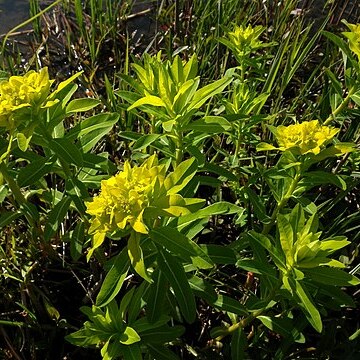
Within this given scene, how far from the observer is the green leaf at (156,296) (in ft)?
4.97

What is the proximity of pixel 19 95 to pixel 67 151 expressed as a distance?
21 cm

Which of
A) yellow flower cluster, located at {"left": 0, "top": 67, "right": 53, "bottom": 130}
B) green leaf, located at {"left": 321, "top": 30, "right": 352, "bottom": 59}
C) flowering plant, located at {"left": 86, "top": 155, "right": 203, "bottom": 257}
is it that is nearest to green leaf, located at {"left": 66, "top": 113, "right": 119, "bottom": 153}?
yellow flower cluster, located at {"left": 0, "top": 67, "right": 53, "bottom": 130}

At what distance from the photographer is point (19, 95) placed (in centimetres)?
148

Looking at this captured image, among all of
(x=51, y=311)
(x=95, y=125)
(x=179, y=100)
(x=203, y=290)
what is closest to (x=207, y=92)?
(x=179, y=100)

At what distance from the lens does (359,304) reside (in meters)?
2.01

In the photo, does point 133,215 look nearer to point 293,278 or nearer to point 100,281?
point 293,278

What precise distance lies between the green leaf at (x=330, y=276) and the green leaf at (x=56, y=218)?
0.73m

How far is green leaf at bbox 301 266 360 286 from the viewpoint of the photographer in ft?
→ 4.84

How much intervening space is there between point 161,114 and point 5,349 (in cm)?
95

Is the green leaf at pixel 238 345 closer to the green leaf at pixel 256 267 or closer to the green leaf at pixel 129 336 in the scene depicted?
the green leaf at pixel 256 267

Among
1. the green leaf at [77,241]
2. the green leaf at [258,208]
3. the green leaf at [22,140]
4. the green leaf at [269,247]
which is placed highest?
the green leaf at [22,140]

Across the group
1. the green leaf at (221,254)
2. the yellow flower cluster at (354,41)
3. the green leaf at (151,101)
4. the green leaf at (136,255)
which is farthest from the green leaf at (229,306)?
the yellow flower cluster at (354,41)

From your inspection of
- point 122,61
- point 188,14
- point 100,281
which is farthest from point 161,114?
point 188,14

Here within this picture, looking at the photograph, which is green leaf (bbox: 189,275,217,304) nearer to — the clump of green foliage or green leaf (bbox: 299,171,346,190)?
the clump of green foliage
